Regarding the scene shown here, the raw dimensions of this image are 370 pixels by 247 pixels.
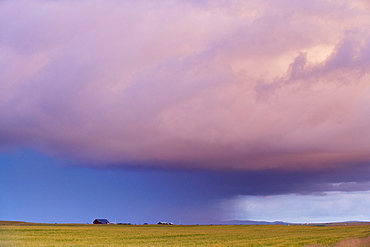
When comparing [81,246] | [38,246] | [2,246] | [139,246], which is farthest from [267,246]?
[2,246]

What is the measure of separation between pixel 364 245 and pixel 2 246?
135 ft

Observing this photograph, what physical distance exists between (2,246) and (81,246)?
8.49m

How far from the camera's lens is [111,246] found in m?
50.9

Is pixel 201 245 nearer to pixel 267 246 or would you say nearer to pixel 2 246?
pixel 267 246

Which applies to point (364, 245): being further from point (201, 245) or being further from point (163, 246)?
point (163, 246)

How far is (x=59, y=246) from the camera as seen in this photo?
50156 mm

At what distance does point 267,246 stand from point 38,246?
25670 millimetres

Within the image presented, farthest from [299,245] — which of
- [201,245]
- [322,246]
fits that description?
[201,245]

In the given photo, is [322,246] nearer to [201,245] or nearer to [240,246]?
[240,246]

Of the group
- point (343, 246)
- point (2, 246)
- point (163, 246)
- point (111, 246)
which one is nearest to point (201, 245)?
point (163, 246)

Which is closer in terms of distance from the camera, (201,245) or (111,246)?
(111,246)

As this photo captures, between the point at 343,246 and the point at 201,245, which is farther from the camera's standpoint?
the point at 201,245

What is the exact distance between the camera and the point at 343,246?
50.5 m

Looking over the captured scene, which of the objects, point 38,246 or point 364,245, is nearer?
point 38,246
